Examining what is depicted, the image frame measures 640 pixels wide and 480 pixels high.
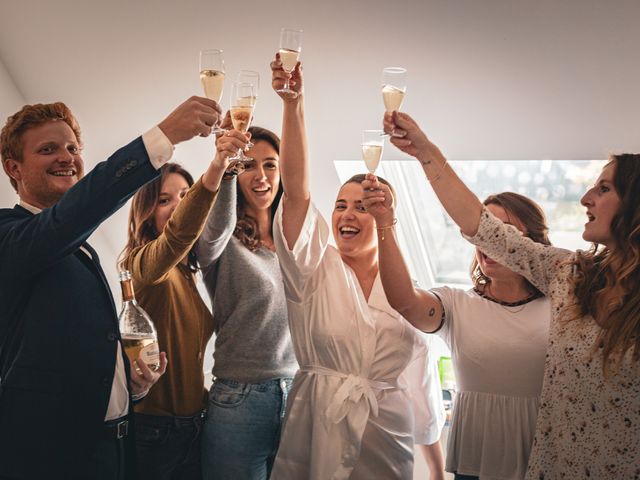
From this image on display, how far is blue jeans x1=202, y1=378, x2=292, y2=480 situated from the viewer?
2400 mm

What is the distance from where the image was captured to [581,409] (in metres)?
1.93

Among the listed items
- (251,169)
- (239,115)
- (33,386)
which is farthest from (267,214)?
(33,386)

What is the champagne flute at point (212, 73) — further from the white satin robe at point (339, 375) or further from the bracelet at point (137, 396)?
the bracelet at point (137, 396)

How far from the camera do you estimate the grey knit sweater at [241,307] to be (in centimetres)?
244

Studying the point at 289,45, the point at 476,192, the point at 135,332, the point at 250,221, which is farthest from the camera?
the point at 476,192

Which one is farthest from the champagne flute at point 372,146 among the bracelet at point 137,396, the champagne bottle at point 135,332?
the bracelet at point 137,396

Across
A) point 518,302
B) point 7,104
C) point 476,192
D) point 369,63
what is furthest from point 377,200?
point 476,192

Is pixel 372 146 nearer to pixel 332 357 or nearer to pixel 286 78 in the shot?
pixel 286 78

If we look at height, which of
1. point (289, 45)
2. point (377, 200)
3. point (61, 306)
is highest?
point (289, 45)

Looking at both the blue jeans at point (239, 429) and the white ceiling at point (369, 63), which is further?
the white ceiling at point (369, 63)

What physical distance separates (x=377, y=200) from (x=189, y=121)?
2.49 ft

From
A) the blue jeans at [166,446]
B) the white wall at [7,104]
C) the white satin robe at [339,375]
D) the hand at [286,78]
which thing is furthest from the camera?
the white wall at [7,104]

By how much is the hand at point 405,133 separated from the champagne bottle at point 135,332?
0.91 m

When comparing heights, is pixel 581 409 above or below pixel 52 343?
below
